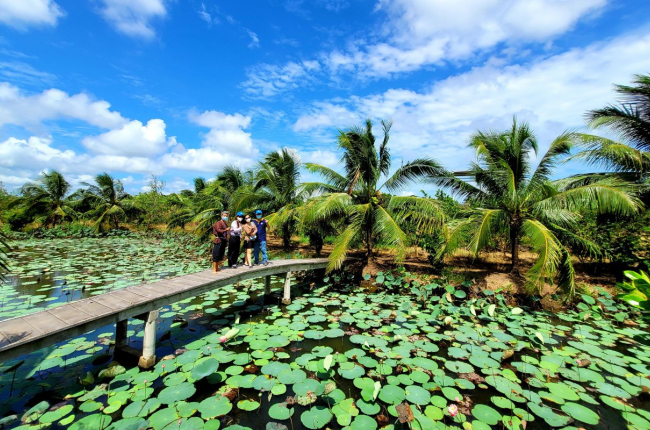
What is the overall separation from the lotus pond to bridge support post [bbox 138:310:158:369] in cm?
13

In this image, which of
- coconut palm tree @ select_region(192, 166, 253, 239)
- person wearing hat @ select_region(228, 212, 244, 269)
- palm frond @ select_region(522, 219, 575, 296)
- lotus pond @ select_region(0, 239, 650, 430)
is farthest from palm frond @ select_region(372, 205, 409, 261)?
coconut palm tree @ select_region(192, 166, 253, 239)

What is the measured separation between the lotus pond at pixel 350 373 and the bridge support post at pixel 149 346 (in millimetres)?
128

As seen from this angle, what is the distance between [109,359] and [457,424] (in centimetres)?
462

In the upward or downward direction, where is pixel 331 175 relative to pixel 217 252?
upward

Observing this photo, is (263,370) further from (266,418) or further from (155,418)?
(155,418)

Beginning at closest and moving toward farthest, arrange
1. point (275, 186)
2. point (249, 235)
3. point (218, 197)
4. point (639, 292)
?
point (639, 292), point (249, 235), point (275, 186), point (218, 197)

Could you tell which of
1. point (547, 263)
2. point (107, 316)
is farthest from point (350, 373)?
point (547, 263)

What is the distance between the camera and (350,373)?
3.64 meters

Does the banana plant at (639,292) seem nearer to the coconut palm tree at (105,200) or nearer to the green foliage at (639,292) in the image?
the green foliage at (639,292)

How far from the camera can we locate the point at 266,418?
115 inches

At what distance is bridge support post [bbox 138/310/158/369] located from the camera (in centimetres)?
382

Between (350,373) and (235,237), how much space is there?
4012 mm

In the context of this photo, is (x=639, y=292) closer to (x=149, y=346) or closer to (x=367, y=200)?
(x=149, y=346)

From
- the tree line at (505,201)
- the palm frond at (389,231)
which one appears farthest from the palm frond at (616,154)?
the palm frond at (389,231)
